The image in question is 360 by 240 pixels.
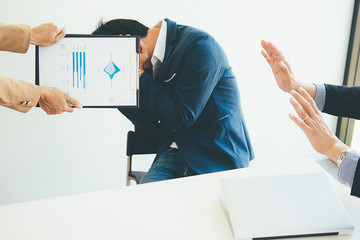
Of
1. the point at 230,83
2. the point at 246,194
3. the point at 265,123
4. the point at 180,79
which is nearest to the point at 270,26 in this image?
the point at 265,123

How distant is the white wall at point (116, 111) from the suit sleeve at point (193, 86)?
854mm

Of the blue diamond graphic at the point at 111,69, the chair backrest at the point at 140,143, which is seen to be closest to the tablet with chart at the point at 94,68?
the blue diamond graphic at the point at 111,69

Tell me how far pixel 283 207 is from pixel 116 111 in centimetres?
167

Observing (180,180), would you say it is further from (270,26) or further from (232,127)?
(270,26)

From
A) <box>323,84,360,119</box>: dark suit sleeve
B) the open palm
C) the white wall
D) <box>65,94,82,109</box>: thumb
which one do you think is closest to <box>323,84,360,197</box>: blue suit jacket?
<box>323,84,360,119</box>: dark suit sleeve

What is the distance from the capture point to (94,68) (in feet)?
4.55

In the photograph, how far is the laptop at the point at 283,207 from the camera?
34.7 inches

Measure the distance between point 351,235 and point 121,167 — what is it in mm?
1833

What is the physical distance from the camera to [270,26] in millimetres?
2623

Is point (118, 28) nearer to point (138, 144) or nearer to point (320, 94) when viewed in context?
point (138, 144)

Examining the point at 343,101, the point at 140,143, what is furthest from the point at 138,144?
the point at 343,101

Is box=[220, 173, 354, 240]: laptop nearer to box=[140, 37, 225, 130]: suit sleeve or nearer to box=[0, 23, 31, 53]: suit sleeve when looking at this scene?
box=[140, 37, 225, 130]: suit sleeve

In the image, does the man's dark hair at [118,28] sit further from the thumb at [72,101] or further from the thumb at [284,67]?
the thumb at [284,67]

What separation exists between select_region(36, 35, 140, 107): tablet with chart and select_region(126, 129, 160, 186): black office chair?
0.45 m
